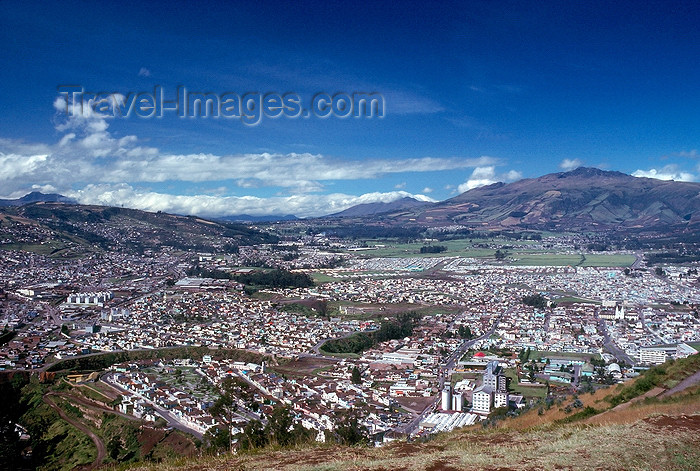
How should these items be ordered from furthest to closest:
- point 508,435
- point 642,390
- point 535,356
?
1. point 535,356
2. point 642,390
3. point 508,435

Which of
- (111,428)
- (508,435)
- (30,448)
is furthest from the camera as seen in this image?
(111,428)

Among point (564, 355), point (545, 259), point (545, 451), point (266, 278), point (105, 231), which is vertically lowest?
point (564, 355)

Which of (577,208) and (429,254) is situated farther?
(577,208)

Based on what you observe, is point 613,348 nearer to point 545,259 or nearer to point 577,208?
point 545,259

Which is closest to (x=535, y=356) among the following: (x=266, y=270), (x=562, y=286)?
(x=562, y=286)

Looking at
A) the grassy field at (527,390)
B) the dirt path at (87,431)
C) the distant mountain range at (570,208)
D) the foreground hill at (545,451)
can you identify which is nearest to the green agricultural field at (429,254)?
the distant mountain range at (570,208)

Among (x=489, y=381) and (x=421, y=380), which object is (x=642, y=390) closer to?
(x=489, y=381)

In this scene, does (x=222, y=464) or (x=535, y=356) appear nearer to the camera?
(x=222, y=464)

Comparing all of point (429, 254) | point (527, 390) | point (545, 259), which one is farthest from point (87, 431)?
point (429, 254)
